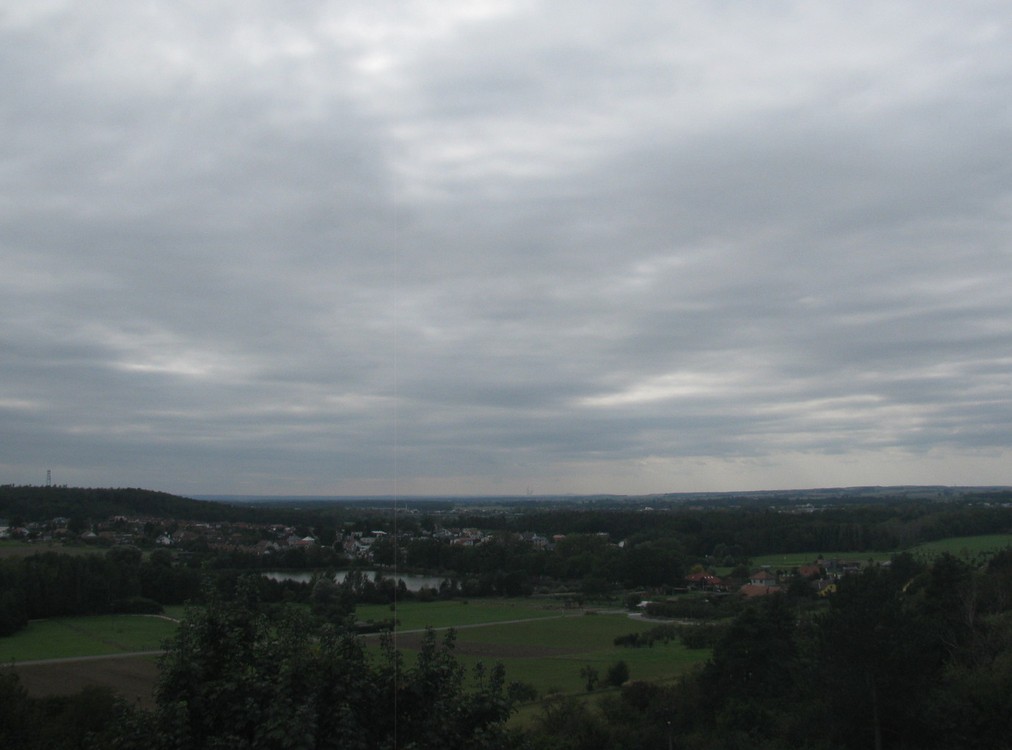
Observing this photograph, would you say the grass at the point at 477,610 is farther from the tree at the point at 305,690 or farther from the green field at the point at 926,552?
the green field at the point at 926,552

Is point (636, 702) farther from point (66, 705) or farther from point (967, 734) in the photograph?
point (66, 705)

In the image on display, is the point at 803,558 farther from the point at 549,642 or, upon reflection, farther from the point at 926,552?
the point at 549,642

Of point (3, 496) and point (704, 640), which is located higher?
point (3, 496)

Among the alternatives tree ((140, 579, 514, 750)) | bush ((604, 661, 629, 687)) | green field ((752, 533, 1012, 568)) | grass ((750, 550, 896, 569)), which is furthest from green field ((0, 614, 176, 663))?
grass ((750, 550, 896, 569))

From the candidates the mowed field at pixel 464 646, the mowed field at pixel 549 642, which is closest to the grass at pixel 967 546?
the mowed field at pixel 549 642

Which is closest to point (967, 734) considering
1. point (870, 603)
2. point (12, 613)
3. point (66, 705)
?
point (870, 603)

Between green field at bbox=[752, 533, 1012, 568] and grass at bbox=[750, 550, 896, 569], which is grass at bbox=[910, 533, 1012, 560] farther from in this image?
grass at bbox=[750, 550, 896, 569]
